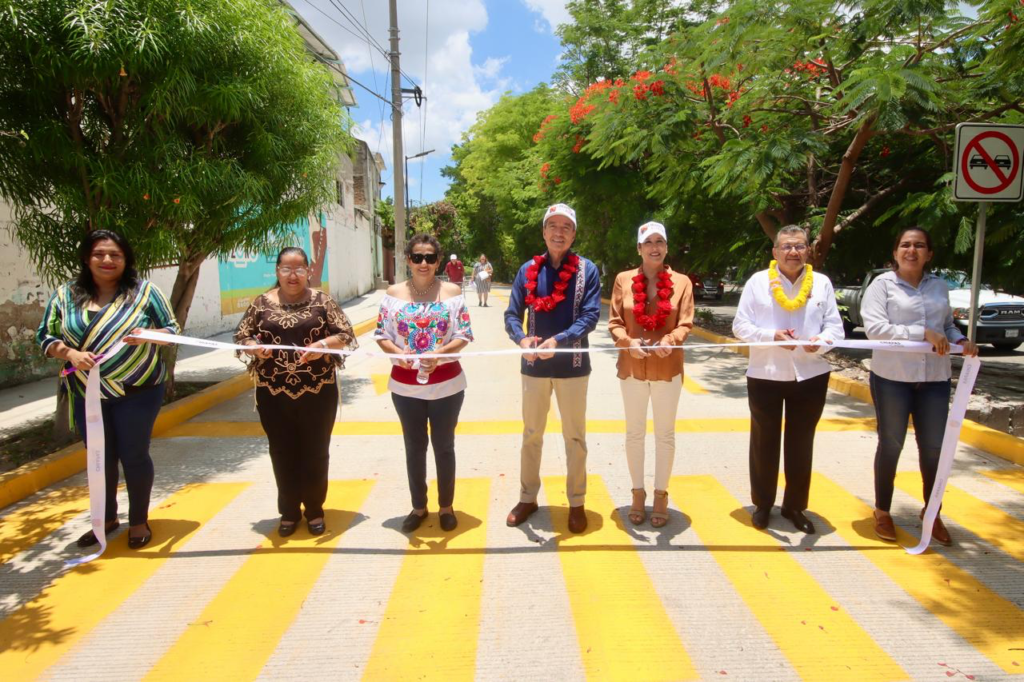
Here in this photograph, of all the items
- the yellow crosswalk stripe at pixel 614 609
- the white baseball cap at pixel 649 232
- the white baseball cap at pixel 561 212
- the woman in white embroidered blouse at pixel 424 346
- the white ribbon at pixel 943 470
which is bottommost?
the yellow crosswalk stripe at pixel 614 609

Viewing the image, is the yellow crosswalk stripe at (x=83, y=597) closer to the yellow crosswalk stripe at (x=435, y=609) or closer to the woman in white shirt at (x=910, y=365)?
the yellow crosswalk stripe at (x=435, y=609)

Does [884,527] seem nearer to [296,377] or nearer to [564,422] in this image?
[564,422]

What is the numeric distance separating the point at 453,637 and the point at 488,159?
117 ft

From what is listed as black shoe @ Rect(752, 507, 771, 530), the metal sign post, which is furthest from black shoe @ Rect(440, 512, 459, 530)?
the metal sign post

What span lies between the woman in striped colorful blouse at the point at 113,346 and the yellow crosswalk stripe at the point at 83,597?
18cm

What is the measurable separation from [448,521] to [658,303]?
200 centimetres

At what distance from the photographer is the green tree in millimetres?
5141

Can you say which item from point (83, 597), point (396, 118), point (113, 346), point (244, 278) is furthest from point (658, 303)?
point (396, 118)

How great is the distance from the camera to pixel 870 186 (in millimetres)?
10539

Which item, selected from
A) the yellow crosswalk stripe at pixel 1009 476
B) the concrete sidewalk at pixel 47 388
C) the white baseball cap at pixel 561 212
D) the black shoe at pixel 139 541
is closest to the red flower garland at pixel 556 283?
the white baseball cap at pixel 561 212

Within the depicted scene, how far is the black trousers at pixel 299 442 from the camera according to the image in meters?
4.12

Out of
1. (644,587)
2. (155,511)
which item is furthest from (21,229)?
(644,587)

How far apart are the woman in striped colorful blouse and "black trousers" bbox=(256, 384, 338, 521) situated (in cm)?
71

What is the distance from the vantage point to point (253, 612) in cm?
338
